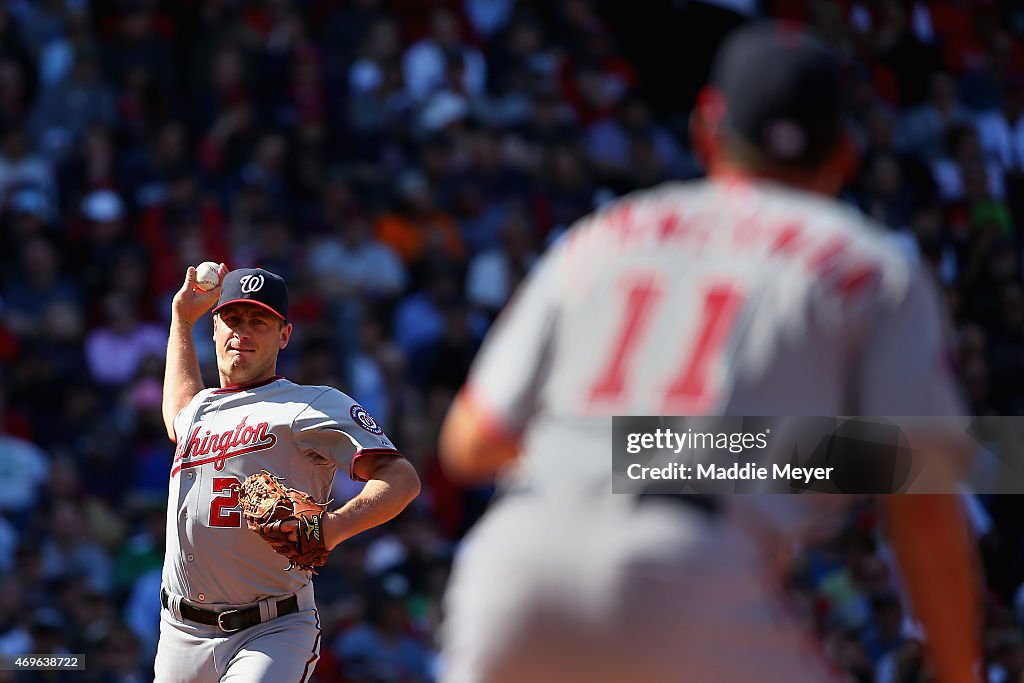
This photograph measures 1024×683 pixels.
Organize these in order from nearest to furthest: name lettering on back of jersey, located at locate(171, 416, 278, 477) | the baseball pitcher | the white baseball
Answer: the baseball pitcher, name lettering on back of jersey, located at locate(171, 416, 278, 477), the white baseball

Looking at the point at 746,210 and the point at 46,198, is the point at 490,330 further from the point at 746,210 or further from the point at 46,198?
the point at 746,210

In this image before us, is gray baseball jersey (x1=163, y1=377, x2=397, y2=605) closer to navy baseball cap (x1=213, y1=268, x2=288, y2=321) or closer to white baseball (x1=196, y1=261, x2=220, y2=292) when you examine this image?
navy baseball cap (x1=213, y1=268, x2=288, y2=321)

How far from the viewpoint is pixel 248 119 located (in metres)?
14.7

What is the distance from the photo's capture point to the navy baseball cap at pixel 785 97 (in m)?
2.80

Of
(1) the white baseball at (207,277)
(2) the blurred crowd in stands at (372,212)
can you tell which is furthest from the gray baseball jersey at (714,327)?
(2) the blurred crowd in stands at (372,212)

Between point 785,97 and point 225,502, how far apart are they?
3320 millimetres

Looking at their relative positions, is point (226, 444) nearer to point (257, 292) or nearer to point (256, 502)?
point (256, 502)

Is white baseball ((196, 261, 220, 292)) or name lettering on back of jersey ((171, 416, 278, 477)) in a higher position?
white baseball ((196, 261, 220, 292))

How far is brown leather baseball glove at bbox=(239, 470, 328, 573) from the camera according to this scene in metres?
5.30

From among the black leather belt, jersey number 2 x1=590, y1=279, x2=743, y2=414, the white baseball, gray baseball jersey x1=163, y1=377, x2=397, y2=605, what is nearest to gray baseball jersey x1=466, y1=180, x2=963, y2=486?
jersey number 2 x1=590, y1=279, x2=743, y2=414

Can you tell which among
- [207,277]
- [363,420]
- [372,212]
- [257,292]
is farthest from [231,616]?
[372,212]

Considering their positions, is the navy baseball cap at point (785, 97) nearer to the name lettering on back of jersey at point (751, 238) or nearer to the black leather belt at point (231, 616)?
the name lettering on back of jersey at point (751, 238)

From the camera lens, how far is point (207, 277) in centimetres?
611

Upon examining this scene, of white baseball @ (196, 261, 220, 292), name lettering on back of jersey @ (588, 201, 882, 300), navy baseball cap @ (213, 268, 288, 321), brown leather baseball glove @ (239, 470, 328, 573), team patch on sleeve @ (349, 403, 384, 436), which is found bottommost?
brown leather baseball glove @ (239, 470, 328, 573)
